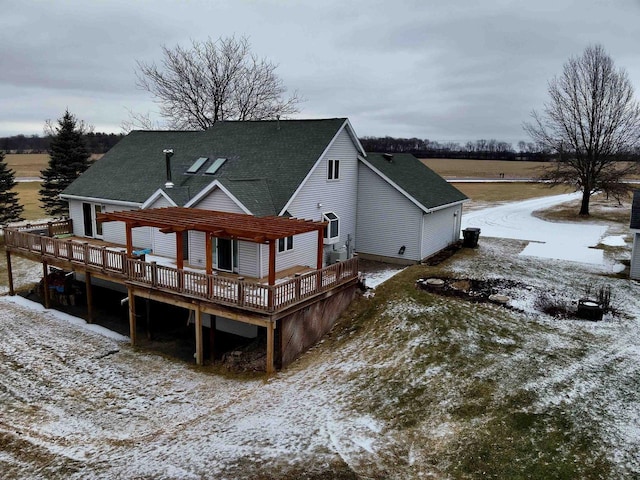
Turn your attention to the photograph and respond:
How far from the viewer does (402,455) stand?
9.62 m

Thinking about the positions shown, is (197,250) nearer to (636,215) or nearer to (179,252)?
(179,252)

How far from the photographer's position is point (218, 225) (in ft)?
47.9

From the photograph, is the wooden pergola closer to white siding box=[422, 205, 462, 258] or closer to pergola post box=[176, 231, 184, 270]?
pergola post box=[176, 231, 184, 270]

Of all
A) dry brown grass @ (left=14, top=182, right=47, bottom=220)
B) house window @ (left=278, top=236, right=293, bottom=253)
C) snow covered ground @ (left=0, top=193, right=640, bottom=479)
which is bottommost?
snow covered ground @ (left=0, top=193, right=640, bottom=479)

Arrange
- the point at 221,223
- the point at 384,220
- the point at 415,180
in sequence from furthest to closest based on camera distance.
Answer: the point at 415,180 → the point at 384,220 → the point at 221,223

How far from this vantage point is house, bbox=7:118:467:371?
576 inches

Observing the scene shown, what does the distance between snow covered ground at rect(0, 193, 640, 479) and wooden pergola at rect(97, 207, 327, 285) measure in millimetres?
3373

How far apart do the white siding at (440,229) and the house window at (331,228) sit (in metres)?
4.20

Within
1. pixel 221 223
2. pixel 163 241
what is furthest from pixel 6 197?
pixel 221 223

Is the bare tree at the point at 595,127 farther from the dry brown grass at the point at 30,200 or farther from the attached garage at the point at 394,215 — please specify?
the dry brown grass at the point at 30,200

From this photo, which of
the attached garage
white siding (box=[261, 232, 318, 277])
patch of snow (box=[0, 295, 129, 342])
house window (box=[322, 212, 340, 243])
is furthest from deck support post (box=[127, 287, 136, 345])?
the attached garage

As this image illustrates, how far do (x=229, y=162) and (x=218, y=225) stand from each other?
7404mm

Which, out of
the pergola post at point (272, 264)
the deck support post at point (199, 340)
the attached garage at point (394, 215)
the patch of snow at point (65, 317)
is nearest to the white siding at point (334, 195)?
the attached garage at point (394, 215)

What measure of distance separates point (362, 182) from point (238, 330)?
10.0 metres
